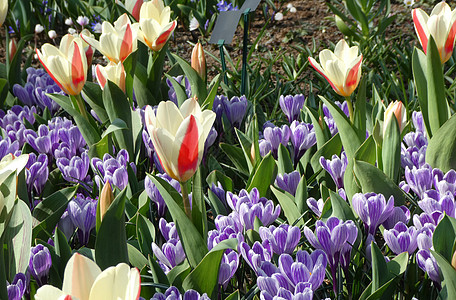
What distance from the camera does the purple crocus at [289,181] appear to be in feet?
4.88

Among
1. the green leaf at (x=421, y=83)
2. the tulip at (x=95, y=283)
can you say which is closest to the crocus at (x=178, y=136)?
the tulip at (x=95, y=283)

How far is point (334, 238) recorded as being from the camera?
1093 millimetres

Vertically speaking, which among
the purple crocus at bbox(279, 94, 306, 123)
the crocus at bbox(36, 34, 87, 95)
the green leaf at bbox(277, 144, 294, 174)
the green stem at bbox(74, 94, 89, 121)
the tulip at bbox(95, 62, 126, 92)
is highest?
the crocus at bbox(36, 34, 87, 95)

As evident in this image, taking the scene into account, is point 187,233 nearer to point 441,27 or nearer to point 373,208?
point 373,208

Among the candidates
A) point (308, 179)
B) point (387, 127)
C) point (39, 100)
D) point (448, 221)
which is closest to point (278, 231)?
point (448, 221)

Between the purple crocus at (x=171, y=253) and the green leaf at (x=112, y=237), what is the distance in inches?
4.2

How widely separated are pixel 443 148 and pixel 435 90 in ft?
0.51

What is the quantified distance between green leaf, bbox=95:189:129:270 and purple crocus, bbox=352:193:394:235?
48cm

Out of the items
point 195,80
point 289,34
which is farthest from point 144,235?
point 289,34

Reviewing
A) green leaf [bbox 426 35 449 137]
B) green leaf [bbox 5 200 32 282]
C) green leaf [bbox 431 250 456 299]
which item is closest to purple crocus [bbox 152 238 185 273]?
green leaf [bbox 5 200 32 282]

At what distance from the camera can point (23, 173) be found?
136 cm

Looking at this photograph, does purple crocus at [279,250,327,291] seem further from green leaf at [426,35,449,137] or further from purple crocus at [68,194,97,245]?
green leaf at [426,35,449,137]

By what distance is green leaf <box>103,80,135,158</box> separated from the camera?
1757 millimetres

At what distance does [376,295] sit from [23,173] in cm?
81
